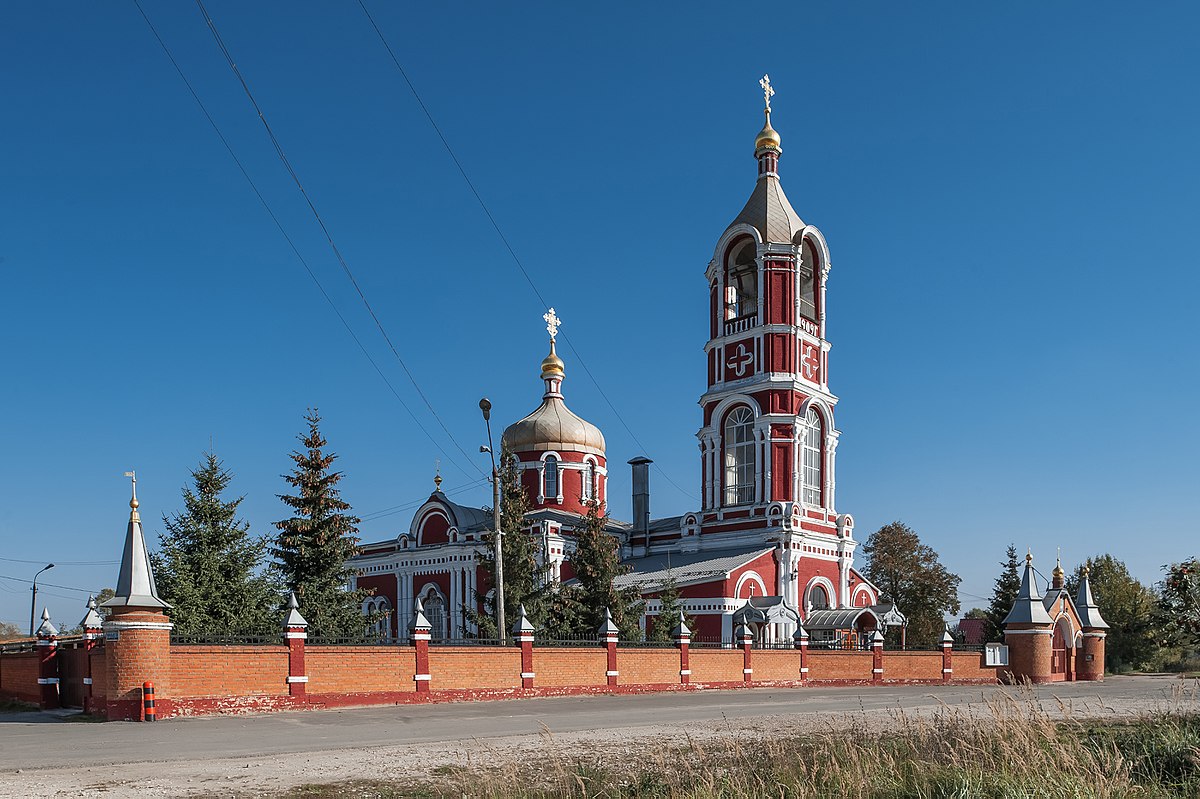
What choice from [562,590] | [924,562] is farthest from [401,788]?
[924,562]

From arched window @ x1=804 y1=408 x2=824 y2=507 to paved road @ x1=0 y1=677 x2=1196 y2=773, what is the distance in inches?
697

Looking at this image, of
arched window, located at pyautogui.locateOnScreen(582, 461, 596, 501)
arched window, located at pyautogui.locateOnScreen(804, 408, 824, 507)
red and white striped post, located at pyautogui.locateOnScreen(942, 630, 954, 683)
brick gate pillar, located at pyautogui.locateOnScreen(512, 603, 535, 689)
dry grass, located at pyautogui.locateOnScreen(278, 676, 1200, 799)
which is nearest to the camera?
dry grass, located at pyautogui.locateOnScreen(278, 676, 1200, 799)

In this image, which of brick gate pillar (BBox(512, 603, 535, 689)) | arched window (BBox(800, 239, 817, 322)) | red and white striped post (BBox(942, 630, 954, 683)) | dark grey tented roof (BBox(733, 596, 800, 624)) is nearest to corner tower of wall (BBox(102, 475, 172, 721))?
brick gate pillar (BBox(512, 603, 535, 689))

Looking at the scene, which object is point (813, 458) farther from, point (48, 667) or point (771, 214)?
point (48, 667)

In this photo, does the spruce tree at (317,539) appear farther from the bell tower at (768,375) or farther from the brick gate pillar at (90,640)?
the bell tower at (768,375)

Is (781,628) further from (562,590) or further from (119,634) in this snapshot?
(119,634)

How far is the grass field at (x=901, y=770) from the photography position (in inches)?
310

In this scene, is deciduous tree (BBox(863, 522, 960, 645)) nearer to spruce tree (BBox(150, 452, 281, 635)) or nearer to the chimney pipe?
the chimney pipe

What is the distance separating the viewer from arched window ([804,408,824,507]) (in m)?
40.6

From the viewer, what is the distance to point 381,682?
813 inches

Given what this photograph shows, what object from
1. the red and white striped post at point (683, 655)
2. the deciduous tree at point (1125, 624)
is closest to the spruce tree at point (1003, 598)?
the deciduous tree at point (1125, 624)

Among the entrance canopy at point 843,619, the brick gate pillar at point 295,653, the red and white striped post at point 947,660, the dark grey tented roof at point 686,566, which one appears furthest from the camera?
the entrance canopy at point 843,619

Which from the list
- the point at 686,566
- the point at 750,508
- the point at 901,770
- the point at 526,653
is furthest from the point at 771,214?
the point at 901,770

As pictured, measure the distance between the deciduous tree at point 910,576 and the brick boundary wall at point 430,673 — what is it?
20080mm
